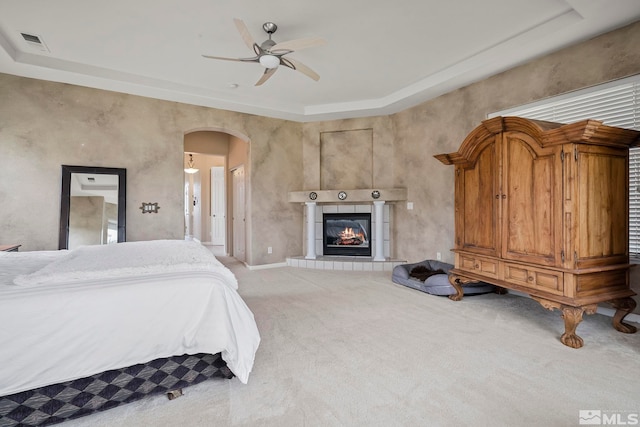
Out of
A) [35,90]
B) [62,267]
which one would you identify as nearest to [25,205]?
[35,90]

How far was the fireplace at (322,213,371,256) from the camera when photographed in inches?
226

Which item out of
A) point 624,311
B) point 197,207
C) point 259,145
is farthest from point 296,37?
point 197,207

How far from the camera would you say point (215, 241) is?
8.68 m

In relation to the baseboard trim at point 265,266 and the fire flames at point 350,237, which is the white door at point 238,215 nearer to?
the baseboard trim at point 265,266

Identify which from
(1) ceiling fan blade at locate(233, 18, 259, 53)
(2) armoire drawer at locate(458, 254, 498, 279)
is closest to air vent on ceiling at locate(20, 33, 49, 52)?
(1) ceiling fan blade at locate(233, 18, 259, 53)

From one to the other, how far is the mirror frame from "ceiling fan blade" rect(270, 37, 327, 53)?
2.96 metres

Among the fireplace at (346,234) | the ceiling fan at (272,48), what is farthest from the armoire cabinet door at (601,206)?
the fireplace at (346,234)

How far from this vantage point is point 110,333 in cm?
155

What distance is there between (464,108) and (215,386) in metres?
4.43

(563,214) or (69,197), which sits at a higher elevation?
(69,197)

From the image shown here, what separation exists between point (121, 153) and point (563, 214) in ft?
17.1

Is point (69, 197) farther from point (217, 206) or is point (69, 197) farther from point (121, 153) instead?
point (217, 206)

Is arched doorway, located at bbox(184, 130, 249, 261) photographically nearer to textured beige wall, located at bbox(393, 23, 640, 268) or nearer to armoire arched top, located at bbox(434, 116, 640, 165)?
textured beige wall, located at bbox(393, 23, 640, 268)

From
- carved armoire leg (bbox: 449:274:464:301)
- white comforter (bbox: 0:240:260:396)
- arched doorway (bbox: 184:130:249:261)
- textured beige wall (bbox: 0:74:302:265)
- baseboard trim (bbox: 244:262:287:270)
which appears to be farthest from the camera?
arched doorway (bbox: 184:130:249:261)
